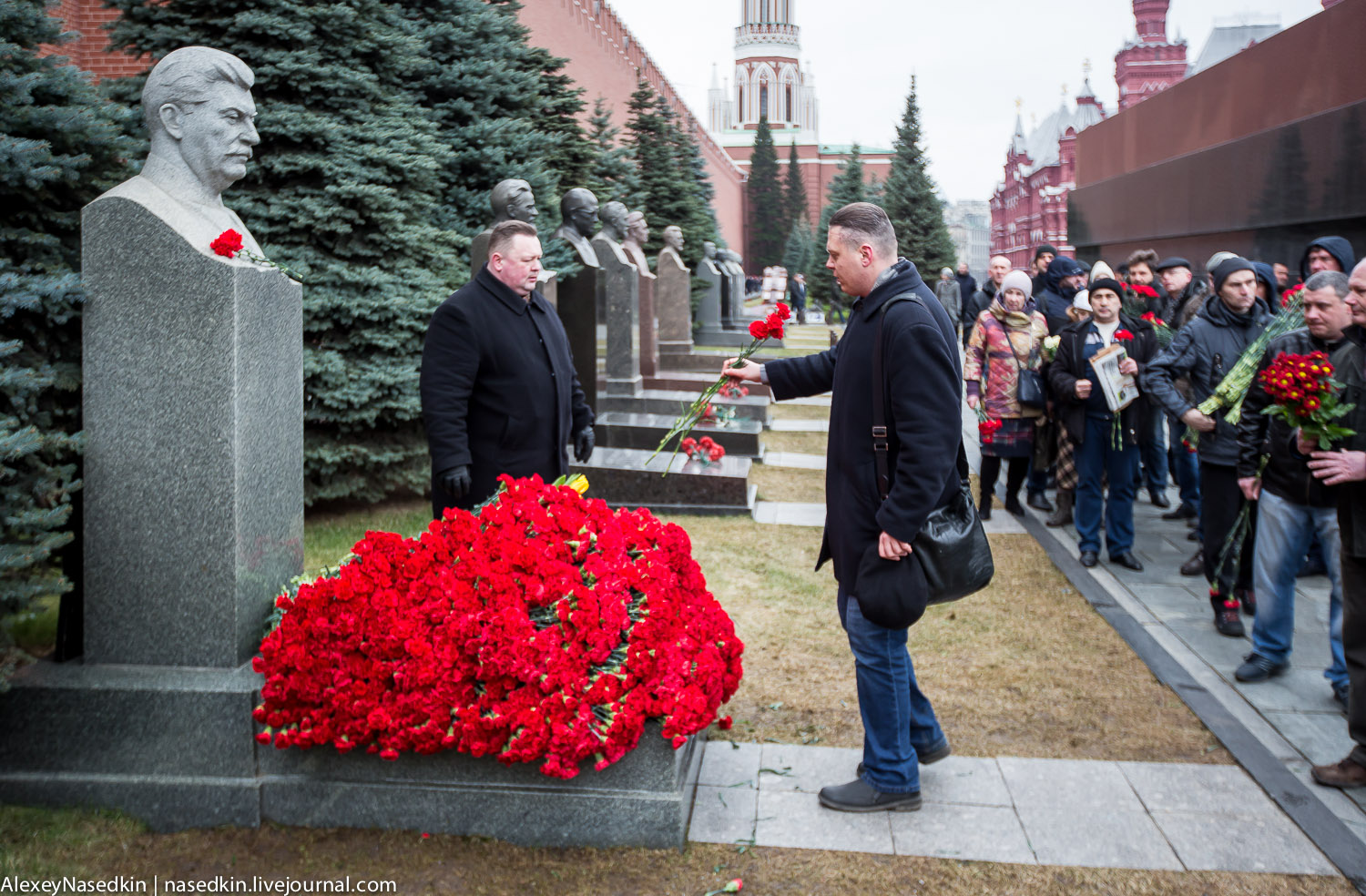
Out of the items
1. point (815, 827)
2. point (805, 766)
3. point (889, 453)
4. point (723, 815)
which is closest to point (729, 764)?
point (805, 766)

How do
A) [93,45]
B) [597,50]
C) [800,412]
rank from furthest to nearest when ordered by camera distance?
[597,50] < [800,412] < [93,45]

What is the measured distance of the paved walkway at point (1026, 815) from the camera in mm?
3516

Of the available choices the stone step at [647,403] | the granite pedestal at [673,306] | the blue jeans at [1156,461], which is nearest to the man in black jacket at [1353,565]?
the blue jeans at [1156,461]

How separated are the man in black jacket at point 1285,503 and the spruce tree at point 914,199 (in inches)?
1486

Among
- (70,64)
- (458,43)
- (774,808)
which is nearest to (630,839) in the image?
(774,808)

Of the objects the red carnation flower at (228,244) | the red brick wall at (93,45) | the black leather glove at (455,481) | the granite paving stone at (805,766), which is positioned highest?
the red brick wall at (93,45)

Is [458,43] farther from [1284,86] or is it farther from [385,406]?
[1284,86]

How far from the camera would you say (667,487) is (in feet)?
29.5

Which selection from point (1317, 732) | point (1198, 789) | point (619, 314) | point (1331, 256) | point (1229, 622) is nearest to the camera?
point (1198, 789)

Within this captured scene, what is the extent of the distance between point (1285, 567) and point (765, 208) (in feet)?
253

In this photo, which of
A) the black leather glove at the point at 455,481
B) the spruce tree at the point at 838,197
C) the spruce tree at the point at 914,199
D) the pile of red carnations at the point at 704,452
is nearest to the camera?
the black leather glove at the point at 455,481

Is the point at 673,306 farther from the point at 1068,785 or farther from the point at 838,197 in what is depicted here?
the point at 838,197

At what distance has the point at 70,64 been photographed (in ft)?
13.3

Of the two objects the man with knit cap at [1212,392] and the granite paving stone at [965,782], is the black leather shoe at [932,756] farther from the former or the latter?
the man with knit cap at [1212,392]
